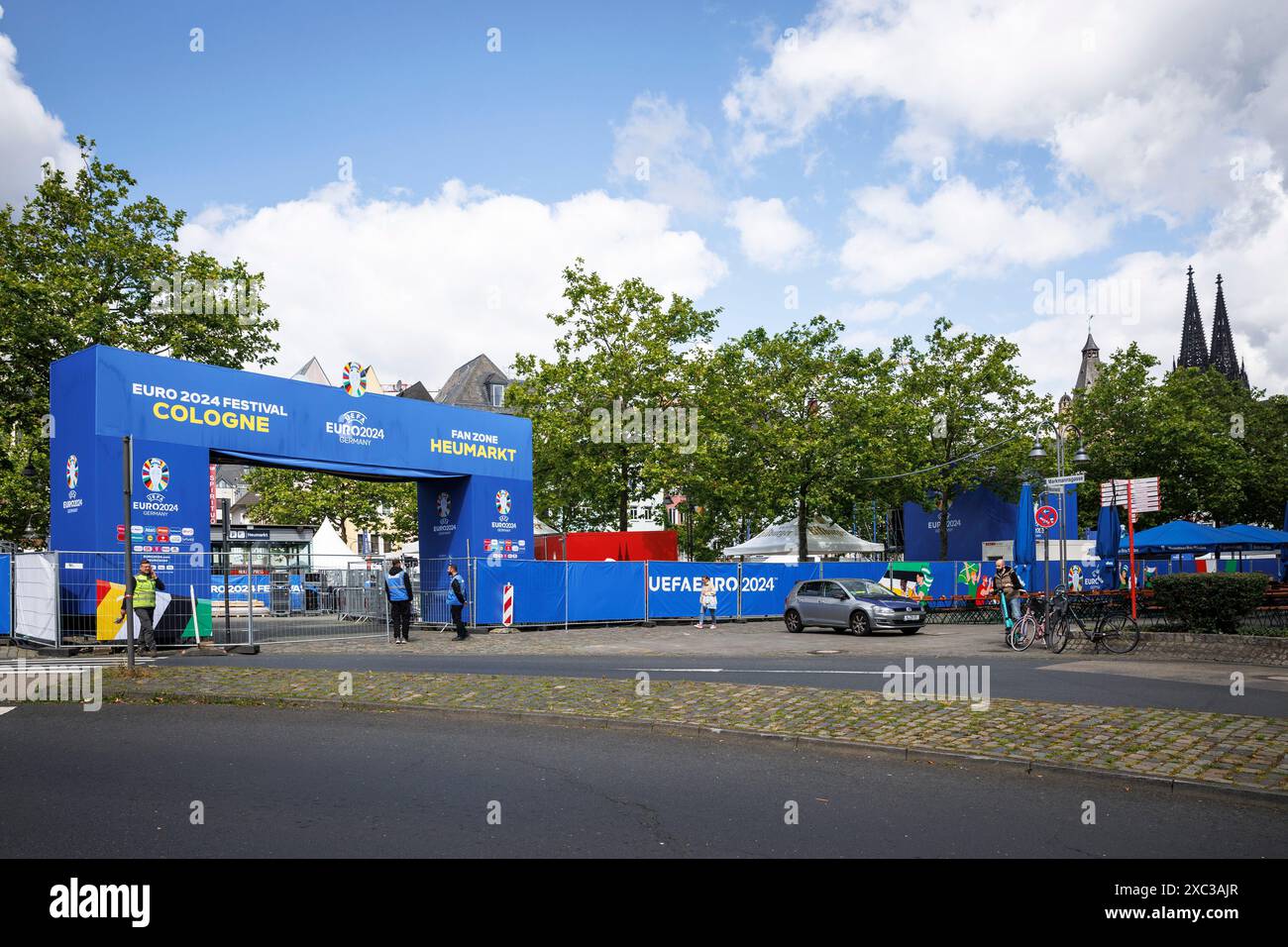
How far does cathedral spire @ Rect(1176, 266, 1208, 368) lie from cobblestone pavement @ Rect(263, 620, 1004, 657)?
104m

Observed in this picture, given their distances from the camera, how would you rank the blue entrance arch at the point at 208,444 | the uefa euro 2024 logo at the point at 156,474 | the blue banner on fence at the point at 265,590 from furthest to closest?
the blue banner on fence at the point at 265,590 → the uefa euro 2024 logo at the point at 156,474 → the blue entrance arch at the point at 208,444

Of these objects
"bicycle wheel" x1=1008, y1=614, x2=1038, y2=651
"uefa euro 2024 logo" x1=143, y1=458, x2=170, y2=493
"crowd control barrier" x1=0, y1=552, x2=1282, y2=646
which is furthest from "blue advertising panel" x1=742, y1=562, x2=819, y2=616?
"uefa euro 2024 logo" x1=143, y1=458, x2=170, y2=493

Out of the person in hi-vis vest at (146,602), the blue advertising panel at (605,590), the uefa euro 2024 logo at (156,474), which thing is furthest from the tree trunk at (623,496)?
the person in hi-vis vest at (146,602)

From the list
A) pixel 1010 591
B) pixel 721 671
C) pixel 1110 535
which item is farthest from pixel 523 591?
pixel 1110 535

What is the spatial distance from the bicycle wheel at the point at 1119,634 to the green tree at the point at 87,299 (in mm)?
28751

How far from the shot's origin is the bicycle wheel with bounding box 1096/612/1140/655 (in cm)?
1764

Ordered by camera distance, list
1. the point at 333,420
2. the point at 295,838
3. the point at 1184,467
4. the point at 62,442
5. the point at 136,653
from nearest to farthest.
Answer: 1. the point at 295,838
2. the point at 136,653
3. the point at 62,442
4. the point at 333,420
5. the point at 1184,467

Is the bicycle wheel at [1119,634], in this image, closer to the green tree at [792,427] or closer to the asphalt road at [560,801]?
the asphalt road at [560,801]

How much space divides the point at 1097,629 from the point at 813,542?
2118cm

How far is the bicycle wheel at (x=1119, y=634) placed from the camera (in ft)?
57.9

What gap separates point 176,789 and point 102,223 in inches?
1224

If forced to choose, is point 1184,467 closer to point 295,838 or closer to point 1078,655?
point 1078,655

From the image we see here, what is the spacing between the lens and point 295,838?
564 cm
